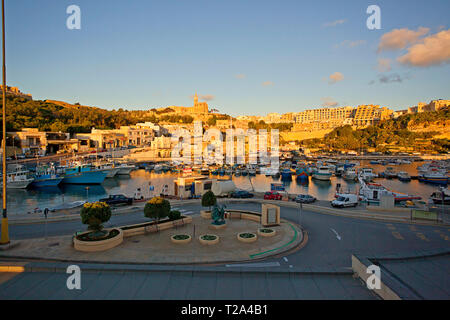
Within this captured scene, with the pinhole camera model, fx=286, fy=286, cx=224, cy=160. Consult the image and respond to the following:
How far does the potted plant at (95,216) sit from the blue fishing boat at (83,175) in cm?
3087

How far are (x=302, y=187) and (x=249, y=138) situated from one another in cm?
5692

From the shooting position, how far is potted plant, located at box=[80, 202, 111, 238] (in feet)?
29.6

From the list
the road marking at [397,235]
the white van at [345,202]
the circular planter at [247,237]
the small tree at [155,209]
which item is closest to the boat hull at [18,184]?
the small tree at [155,209]

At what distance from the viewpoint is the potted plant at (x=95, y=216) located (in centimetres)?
903

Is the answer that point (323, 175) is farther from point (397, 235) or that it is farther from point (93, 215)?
point (93, 215)

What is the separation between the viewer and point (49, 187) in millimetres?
34781

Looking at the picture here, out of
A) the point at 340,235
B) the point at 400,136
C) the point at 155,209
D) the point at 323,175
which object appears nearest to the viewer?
the point at 340,235

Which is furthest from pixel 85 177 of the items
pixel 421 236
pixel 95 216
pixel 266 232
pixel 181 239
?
pixel 421 236

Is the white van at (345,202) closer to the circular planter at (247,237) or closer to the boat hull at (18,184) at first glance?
the circular planter at (247,237)

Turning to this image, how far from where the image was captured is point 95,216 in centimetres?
906

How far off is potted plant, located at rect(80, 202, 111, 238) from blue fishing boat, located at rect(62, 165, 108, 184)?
101 feet

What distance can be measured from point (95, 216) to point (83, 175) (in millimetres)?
31198
